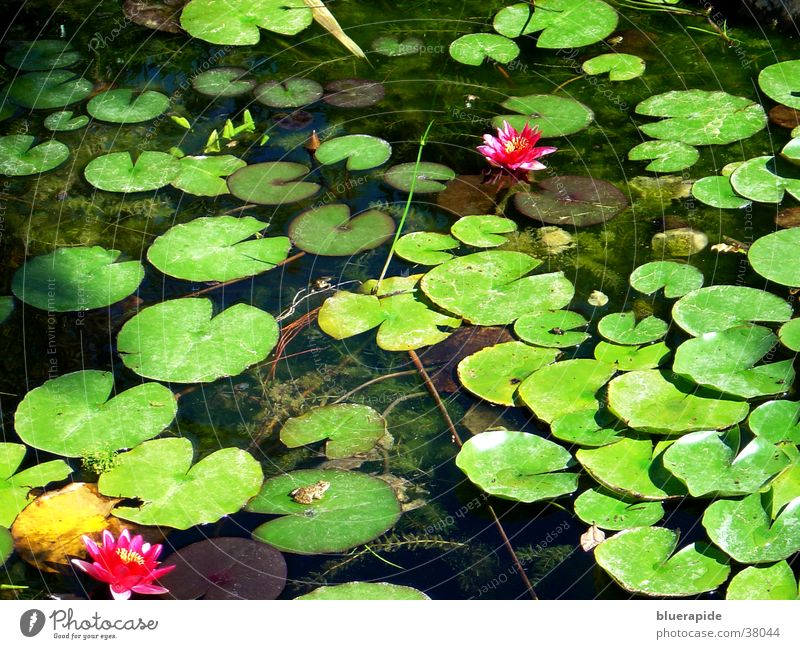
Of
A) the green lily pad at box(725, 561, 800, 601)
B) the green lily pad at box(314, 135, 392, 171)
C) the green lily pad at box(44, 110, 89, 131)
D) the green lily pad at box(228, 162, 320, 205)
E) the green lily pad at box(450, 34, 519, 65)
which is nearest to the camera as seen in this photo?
the green lily pad at box(725, 561, 800, 601)

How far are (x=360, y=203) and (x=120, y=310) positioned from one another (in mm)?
932

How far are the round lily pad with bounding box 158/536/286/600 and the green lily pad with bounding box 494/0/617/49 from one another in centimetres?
271

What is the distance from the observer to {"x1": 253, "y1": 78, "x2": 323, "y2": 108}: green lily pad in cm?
366

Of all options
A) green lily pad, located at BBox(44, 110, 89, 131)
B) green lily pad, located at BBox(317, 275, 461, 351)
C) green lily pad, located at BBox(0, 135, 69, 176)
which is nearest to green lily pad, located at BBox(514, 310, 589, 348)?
green lily pad, located at BBox(317, 275, 461, 351)

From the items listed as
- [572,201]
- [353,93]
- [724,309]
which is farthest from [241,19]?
[724,309]

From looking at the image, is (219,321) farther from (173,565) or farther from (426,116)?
(426,116)

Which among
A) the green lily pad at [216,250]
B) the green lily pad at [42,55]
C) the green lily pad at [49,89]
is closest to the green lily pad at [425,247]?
the green lily pad at [216,250]

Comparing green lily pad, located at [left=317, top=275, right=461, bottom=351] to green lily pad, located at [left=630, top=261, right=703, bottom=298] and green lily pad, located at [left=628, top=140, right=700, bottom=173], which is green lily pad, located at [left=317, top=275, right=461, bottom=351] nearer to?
green lily pad, located at [left=630, top=261, right=703, bottom=298]

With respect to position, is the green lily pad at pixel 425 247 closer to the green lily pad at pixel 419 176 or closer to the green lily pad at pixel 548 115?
the green lily pad at pixel 419 176

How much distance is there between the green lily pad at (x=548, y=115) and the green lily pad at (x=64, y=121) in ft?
5.57

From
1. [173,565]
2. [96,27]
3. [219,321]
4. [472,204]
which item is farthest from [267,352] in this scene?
[96,27]

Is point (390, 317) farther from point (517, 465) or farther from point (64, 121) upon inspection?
point (64, 121)

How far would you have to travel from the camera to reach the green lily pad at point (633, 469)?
2123 mm

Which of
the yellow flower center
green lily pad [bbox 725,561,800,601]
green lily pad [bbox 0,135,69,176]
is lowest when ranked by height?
the yellow flower center
